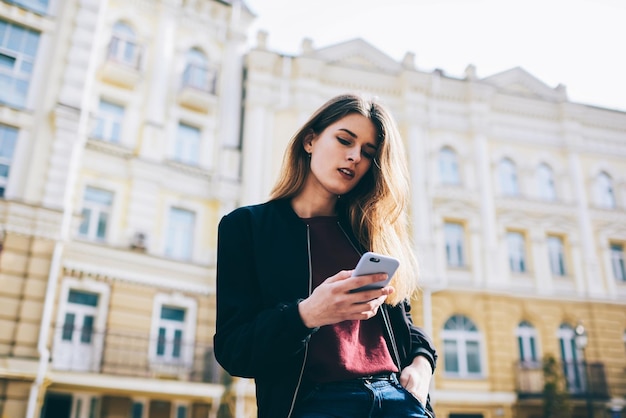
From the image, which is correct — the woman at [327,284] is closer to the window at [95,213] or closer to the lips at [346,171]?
the lips at [346,171]

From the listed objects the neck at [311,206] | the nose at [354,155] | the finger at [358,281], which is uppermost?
the nose at [354,155]

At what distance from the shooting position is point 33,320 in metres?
9.89

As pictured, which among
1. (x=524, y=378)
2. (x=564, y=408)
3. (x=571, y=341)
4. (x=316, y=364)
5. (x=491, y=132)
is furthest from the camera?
(x=491, y=132)

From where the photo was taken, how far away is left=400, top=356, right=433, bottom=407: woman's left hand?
1661mm

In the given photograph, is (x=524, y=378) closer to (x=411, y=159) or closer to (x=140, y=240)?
(x=411, y=159)

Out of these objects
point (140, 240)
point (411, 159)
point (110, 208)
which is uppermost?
point (411, 159)

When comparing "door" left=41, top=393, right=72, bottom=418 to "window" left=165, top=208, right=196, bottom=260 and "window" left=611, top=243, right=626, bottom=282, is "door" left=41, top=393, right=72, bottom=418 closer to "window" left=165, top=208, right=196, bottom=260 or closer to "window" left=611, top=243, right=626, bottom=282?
"window" left=165, top=208, right=196, bottom=260

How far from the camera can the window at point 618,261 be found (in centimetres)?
1659

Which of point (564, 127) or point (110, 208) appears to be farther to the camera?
point (564, 127)

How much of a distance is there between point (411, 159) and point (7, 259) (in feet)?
36.4

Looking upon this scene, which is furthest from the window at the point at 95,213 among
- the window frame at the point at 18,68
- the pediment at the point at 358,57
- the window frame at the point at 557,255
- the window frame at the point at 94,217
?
the window frame at the point at 557,255

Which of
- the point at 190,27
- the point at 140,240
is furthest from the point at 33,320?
the point at 190,27

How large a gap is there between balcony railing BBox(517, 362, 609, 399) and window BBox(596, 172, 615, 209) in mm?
5551

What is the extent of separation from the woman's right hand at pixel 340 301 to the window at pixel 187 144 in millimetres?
→ 13024
